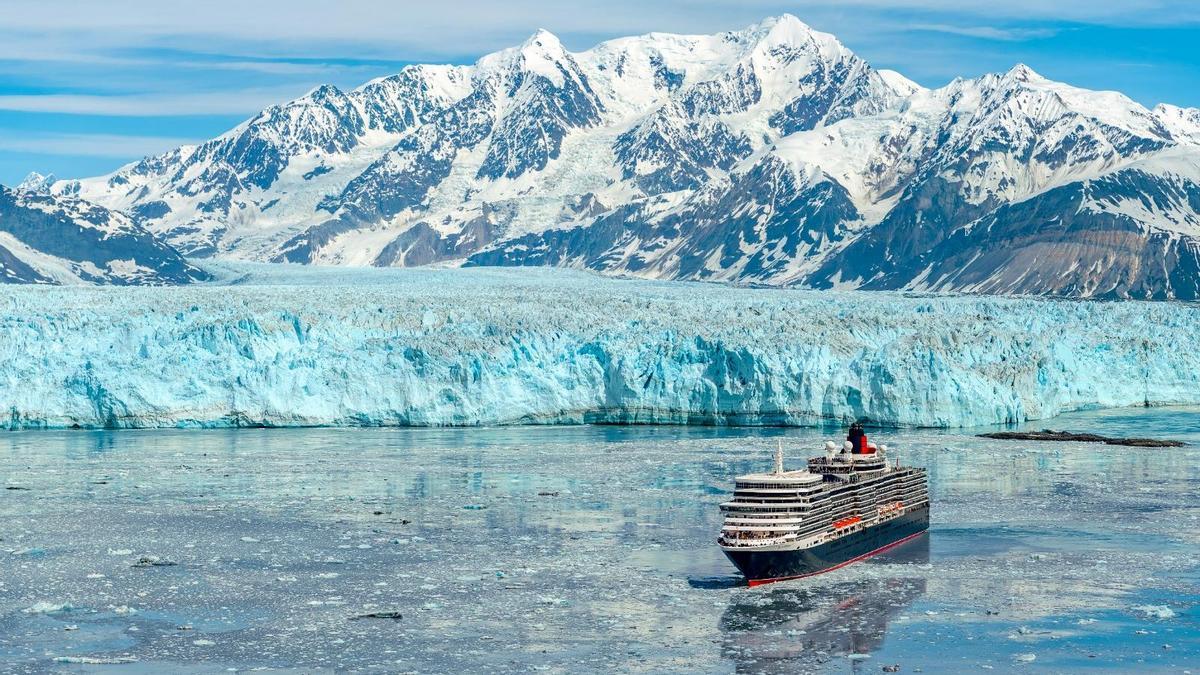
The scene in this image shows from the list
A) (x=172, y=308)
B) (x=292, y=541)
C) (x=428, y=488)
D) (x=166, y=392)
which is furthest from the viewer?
(x=172, y=308)

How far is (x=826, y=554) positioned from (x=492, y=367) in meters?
32.4

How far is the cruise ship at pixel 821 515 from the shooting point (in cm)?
3238

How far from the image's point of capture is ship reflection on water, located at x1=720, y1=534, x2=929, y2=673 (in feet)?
87.1

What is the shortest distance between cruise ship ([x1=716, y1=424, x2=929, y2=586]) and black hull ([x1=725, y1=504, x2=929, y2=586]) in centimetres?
2

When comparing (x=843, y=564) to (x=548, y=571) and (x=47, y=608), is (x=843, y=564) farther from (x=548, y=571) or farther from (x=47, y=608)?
(x=47, y=608)

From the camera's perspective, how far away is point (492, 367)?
64750 mm

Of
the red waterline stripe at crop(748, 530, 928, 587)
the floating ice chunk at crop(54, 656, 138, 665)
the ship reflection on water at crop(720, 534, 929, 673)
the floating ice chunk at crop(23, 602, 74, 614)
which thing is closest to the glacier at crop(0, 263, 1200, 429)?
the red waterline stripe at crop(748, 530, 928, 587)

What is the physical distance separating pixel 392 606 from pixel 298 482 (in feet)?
58.2

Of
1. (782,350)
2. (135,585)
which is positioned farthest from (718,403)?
(135,585)

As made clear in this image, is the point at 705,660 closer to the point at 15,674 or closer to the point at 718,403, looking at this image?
the point at 15,674

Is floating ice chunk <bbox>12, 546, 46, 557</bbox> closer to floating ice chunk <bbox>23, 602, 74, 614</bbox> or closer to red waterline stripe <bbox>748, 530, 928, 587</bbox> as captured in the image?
floating ice chunk <bbox>23, 602, 74, 614</bbox>

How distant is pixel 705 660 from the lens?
2617 cm

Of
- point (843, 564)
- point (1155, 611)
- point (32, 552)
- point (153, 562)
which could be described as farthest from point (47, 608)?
point (1155, 611)

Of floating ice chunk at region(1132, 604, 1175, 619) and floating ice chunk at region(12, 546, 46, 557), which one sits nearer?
floating ice chunk at region(1132, 604, 1175, 619)
